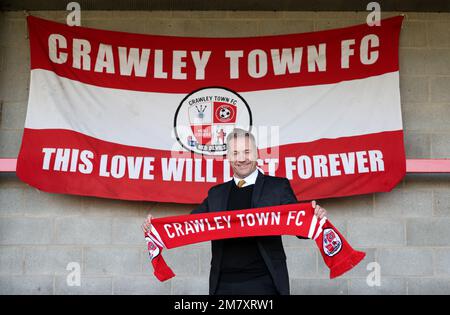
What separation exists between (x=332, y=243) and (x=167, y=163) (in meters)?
1.46

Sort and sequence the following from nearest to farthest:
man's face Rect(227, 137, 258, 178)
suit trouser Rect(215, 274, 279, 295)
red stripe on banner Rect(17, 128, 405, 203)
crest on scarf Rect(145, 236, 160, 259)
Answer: suit trouser Rect(215, 274, 279, 295) < man's face Rect(227, 137, 258, 178) < crest on scarf Rect(145, 236, 160, 259) < red stripe on banner Rect(17, 128, 405, 203)

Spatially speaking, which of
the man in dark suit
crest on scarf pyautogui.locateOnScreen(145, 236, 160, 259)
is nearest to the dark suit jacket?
the man in dark suit

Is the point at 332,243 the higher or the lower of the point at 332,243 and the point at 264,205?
the lower

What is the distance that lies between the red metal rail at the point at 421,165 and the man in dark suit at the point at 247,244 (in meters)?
1.36

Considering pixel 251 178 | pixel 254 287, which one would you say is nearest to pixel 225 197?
pixel 251 178

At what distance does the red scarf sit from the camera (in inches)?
104

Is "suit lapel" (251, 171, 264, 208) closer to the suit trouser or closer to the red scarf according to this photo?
the red scarf

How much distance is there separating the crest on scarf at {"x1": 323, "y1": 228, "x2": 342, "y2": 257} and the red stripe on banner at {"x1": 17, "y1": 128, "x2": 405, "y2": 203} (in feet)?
3.49

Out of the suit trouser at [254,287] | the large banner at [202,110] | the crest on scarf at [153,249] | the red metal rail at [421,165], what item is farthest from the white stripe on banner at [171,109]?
the suit trouser at [254,287]

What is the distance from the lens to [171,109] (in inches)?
155

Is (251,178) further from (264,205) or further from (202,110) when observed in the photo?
(202,110)

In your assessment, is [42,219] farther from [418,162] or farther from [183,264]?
[418,162]

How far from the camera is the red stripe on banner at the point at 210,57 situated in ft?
12.8

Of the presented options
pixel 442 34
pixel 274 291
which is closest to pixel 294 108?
pixel 442 34
